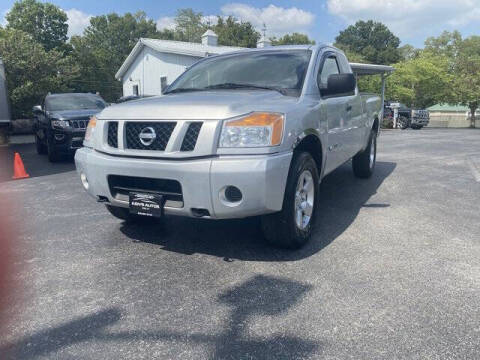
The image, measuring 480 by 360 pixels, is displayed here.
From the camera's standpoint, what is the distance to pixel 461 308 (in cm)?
267

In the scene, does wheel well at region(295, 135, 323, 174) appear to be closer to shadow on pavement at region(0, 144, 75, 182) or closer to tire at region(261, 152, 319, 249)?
tire at region(261, 152, 319, 249)

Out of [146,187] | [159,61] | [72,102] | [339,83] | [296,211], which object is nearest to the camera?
[146,187]

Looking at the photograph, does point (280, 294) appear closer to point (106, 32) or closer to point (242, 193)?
point (242, 193)

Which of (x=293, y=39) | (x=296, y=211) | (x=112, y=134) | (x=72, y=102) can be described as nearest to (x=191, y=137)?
(x=112, y=134)

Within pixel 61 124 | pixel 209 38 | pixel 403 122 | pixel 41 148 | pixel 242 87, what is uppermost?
pixel 209 38

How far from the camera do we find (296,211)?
353 cm

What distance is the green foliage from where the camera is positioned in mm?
17234

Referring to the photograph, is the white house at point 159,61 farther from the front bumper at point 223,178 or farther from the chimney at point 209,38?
the front bumper at point 223,178

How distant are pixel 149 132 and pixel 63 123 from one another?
7.02 metres

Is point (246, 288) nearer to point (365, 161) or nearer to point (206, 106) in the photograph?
point (206, 106)

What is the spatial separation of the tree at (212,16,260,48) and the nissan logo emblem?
55.1 metres

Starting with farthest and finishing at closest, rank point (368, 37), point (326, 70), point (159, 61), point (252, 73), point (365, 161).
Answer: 1. point (368, 37)
2. point (159, 61)
3. point (365, 161)
4. point (326, 70)
5. point (252, 73)

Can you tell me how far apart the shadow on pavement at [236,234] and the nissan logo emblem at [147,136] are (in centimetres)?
106

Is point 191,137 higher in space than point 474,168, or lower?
higher
